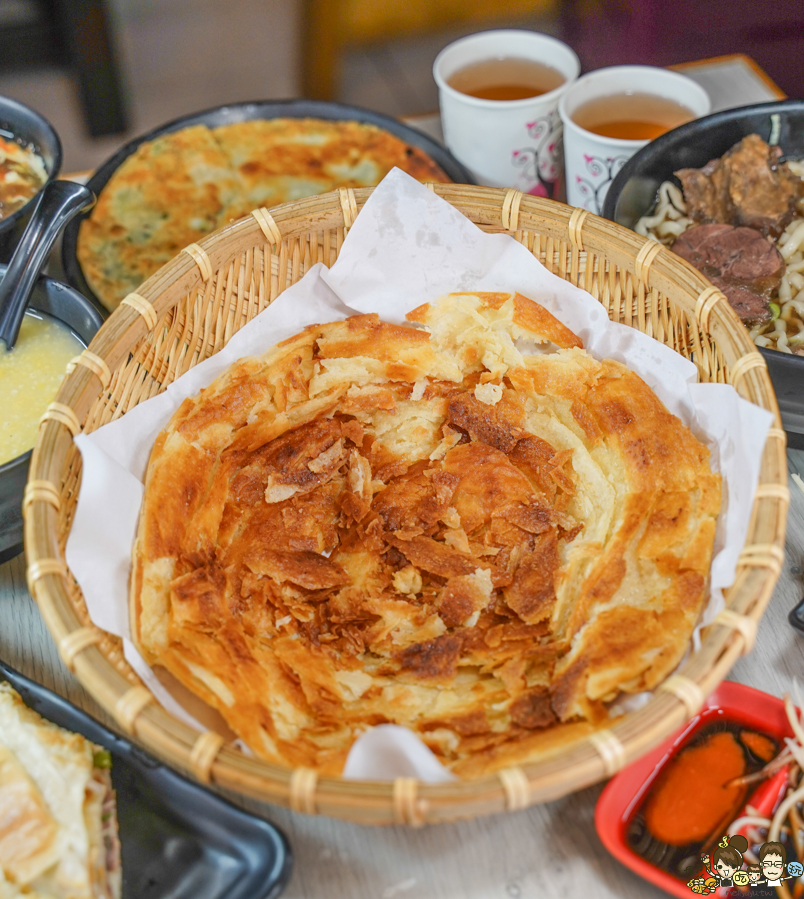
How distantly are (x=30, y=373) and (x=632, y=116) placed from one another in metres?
1.90

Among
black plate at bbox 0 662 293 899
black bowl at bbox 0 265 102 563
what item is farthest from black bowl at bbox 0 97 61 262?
black plate at bbox 0 662 293 899

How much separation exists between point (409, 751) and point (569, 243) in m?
1.24

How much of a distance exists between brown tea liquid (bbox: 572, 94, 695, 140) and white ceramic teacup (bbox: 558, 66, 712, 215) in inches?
0.7

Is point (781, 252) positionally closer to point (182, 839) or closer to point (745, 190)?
point (745, 190)

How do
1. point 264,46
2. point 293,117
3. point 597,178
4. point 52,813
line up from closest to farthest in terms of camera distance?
point 52,813
point 597,178
point 293,117
point 264,46

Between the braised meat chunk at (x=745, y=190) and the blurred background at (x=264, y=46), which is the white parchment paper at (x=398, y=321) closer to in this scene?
the braised meat chunk at (x=745, y=190)

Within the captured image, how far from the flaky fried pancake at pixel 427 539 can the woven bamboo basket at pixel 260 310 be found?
0.13 meters

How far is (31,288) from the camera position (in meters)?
1.98

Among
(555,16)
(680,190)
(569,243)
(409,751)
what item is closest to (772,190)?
(680,190)

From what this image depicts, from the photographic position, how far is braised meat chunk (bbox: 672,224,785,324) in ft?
7.13

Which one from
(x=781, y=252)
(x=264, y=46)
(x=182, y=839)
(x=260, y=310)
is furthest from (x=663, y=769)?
(x=264, y=46)

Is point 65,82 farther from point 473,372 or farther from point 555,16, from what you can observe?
point 473,372

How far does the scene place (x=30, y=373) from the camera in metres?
2.02

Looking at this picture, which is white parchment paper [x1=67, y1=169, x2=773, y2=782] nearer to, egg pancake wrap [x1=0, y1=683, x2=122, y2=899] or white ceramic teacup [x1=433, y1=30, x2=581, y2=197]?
egg pancake wrap [x1=0, y1=683, x2=122, y2=899]
